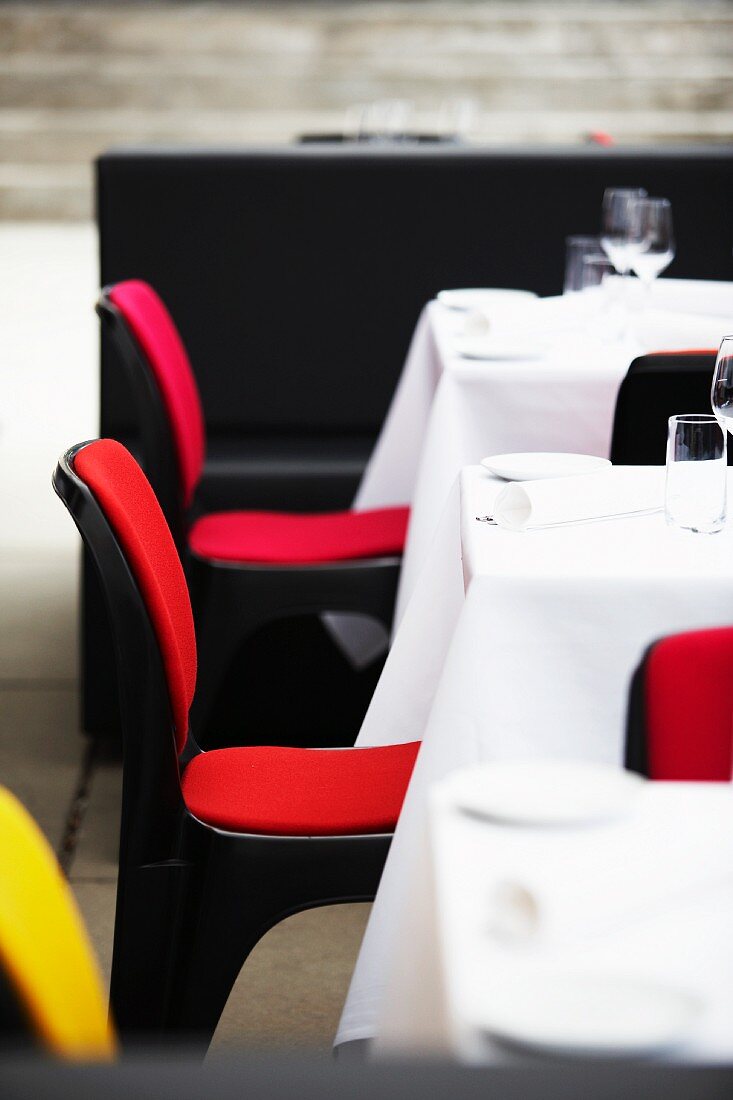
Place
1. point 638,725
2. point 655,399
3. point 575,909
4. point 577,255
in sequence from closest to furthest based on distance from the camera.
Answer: point 575,909, point 638,725, point 655,399, point 577,255

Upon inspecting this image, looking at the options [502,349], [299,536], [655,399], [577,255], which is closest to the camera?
[655,399]

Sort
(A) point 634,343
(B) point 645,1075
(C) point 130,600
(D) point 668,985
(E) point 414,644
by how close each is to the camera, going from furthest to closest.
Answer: (A) point 634,343 → (E) point 414,644 → (C) point 130,600 → (D) point 668,985 → (B) point 645,1075

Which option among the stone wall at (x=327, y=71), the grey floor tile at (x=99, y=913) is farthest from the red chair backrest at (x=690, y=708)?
the stone wall at (x=327, y=71)

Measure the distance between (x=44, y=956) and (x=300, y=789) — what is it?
0.85 meters

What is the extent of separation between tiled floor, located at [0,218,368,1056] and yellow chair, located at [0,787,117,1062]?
1.18 meters

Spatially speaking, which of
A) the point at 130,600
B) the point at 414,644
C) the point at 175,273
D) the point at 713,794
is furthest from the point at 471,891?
the point at 175,273

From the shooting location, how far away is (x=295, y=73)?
1125 cm

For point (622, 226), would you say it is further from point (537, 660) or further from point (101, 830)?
point (537, 660)

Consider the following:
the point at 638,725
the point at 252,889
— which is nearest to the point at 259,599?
the point at 252,889

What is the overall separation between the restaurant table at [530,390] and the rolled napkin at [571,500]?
46 cm

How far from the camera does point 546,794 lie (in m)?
0.86

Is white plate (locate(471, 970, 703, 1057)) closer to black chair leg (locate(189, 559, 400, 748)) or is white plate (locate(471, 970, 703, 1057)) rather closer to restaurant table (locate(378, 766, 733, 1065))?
restaurant table (locate(378, 766, 733, 1065))

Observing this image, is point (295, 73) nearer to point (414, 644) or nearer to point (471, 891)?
point (414, 644)

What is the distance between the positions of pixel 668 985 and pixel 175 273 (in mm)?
2916
